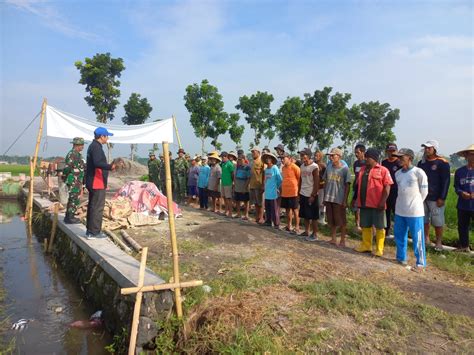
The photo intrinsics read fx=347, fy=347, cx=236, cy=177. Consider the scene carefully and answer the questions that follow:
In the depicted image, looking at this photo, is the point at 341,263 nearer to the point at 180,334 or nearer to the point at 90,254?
the point at 180,334

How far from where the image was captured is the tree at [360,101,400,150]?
93.5 ft

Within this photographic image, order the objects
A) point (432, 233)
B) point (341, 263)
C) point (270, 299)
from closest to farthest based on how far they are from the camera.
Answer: point (270, 299) < point (341, 263) < point (432, 233)

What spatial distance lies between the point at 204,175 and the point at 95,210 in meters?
4.53

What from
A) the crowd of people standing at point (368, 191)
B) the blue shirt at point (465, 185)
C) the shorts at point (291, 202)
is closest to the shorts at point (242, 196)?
the crowd of people standing at point (368, 191)

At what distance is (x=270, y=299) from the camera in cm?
362

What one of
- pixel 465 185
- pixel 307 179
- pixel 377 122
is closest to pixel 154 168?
pixel 307 179

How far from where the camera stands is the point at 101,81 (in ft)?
68.7

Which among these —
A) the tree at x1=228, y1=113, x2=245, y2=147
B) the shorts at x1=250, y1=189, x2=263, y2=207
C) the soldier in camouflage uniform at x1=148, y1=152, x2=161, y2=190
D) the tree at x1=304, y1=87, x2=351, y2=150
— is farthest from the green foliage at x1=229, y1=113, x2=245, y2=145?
the shorts at x1=250, y1=189, x2=263, y2=207

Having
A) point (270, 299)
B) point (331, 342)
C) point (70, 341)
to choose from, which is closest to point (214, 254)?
point (270, 299)

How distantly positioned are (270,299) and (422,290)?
6.05 feet

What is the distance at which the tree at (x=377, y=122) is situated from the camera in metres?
28.5

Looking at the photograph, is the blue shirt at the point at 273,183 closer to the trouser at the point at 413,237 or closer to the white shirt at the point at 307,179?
the white shirt at the point at 307,179

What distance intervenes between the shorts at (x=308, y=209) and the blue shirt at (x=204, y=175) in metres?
3.80

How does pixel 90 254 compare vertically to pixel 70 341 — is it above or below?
above
